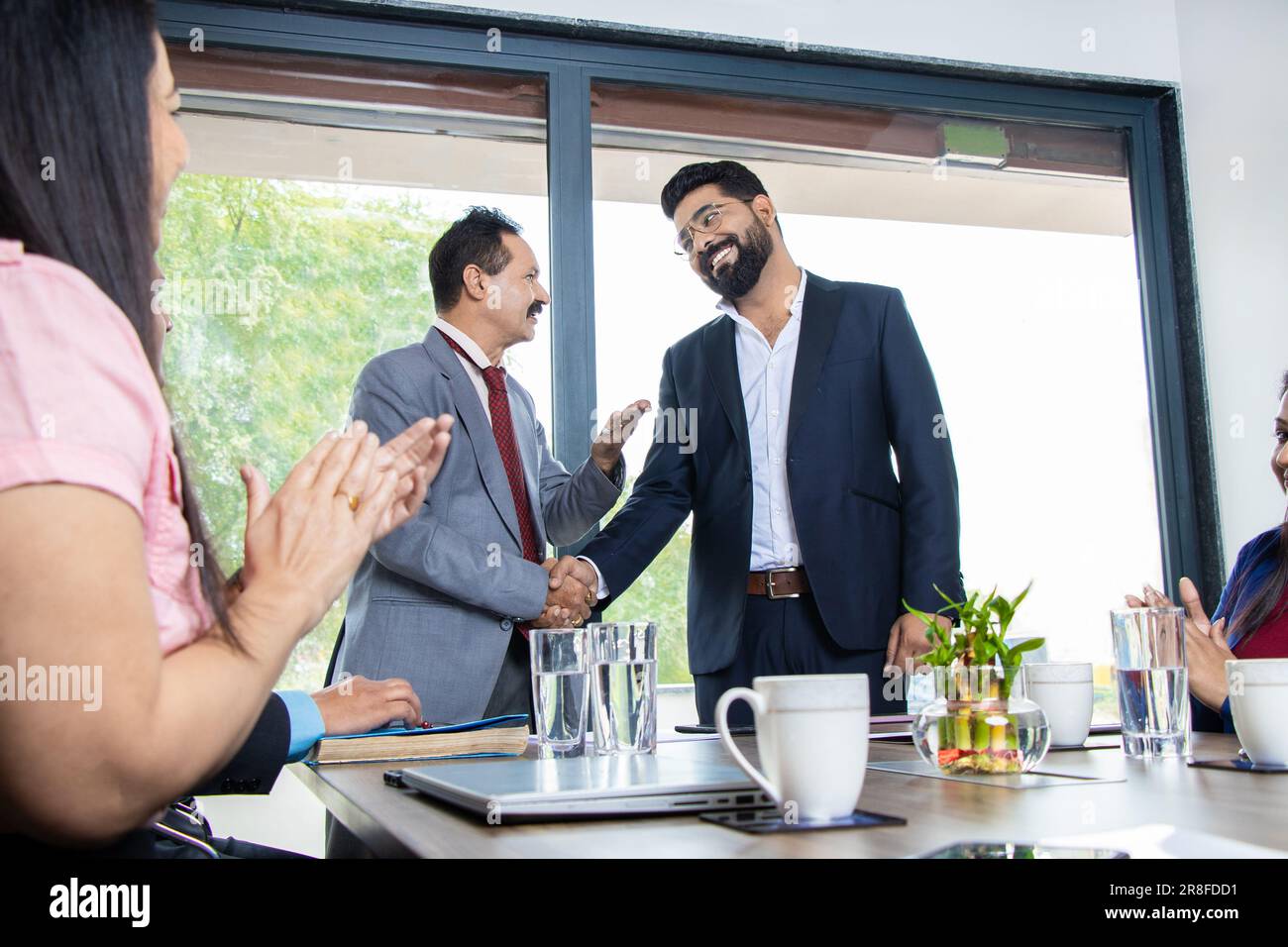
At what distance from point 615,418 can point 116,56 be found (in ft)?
6.24

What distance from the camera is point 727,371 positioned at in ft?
9.36

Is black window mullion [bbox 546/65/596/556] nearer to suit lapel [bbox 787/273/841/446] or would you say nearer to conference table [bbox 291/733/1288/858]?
suit lapel [bbox 787/273/841/446]

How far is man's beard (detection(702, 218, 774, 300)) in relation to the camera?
2975 millimetres

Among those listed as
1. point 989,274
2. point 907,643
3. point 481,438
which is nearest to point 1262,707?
point 907,643

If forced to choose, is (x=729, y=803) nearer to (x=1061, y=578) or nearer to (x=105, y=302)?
(x=105, y=302)

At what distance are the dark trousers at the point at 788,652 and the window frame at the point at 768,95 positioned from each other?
2.40 ft

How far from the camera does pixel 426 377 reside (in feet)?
8.55

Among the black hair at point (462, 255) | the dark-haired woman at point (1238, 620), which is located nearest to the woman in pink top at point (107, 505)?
the dark-haired woman at point (1238, 620)

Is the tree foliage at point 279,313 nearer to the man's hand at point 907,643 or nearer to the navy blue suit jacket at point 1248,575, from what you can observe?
the man's hand at point 907,643

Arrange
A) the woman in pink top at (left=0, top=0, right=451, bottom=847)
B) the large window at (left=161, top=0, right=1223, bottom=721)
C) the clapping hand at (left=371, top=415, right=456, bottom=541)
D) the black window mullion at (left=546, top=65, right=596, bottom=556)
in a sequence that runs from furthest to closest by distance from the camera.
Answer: the black window mullion at (left=546, top=65, right=596, bottom=556)
the large window at (left=161, top=0, right=1223, bottom=721)
the clapping hand at (left=371, top=415, right=456, bottom=541)
the woman in pink top at (left=0, top=0, right=451, bottom=847)

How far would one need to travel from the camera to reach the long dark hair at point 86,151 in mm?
801

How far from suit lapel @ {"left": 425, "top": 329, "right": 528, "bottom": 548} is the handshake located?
0.11 m

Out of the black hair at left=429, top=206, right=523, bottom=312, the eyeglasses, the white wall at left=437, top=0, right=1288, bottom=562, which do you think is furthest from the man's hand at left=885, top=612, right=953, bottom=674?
the white wall at left=437, top=0, right=1288, bottom=562
